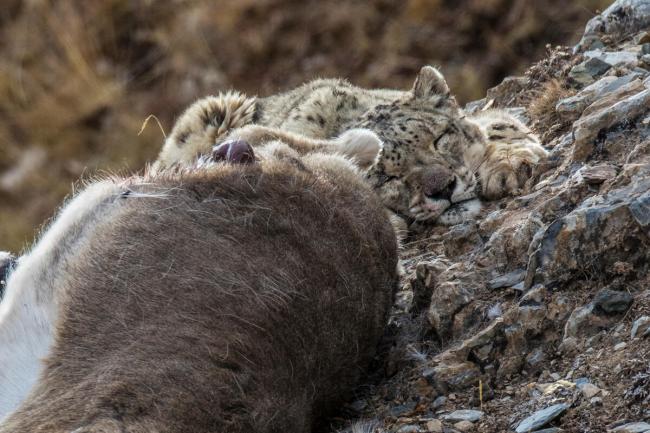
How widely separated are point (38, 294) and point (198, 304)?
666 millimetres

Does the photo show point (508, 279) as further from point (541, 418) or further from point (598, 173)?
point (541, 418)

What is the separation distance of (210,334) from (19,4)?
1100 centimetres

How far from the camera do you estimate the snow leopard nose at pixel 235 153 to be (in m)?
5.28

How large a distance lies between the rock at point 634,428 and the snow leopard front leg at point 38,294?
2.03 meters

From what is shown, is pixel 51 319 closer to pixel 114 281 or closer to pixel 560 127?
pixel 114 281

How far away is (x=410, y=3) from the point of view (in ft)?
46.5

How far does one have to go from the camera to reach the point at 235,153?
17.4 ft

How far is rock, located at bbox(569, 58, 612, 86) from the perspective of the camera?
7.71 meters

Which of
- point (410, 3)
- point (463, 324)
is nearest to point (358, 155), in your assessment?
point (463, 324)

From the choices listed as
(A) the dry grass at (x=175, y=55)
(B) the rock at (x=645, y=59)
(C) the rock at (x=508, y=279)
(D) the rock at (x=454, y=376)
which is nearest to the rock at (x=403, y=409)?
(D) the rock at (x=454, y=376)

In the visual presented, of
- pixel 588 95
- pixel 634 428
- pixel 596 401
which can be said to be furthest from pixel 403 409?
pixel 588 95

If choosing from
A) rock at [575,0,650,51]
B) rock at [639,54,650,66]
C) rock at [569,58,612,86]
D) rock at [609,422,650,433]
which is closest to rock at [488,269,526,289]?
rock at [609,422,650,433]

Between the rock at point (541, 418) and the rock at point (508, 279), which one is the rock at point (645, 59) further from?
the rock at point (541, 418)

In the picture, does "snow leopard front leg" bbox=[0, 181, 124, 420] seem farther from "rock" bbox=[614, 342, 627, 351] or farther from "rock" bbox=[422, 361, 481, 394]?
"rock" bbox=[614, 342, 627, 351]
